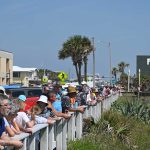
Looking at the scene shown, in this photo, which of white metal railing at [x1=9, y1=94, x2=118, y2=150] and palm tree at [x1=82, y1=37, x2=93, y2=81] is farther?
palm tree at [x1=82, y1=37, x2=93, y2=81]

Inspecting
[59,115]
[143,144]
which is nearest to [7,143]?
[59,115]

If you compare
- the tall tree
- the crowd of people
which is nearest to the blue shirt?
the crowd of people

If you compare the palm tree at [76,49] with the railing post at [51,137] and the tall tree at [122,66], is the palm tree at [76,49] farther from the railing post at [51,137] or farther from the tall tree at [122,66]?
the tall tree at [122,66]

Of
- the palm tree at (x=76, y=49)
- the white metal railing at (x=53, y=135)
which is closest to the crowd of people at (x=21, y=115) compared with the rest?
the white metal railing at (x=53, y=135)

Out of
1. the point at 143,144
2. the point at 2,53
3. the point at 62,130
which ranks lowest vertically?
the point at 143,144

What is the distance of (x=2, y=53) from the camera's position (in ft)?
309

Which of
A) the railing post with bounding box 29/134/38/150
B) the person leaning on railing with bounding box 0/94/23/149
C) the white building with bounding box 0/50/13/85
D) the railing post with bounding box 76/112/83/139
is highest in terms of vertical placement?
the white building with bounding box 0/50/13/85

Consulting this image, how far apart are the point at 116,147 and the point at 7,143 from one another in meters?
8.69

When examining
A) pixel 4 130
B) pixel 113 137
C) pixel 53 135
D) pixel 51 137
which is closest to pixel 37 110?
pixel 53 135

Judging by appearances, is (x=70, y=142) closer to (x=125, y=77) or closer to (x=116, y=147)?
(x=116, y=147)

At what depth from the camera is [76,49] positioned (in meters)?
77.5

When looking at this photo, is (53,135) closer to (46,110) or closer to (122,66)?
(46,110)

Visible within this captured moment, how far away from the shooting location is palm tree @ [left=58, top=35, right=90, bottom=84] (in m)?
77.6

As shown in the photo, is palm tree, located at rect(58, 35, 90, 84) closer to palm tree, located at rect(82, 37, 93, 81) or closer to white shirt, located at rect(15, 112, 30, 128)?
palm tree, located at rect(82, 37, 93, 81)
